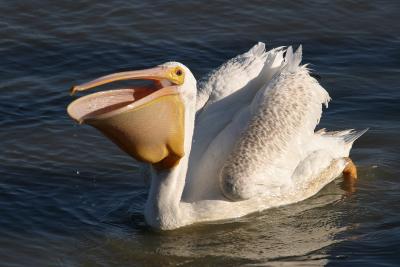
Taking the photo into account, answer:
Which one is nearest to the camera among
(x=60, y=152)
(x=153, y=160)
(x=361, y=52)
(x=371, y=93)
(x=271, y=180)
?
(x=153, y=160)

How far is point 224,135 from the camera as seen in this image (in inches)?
335

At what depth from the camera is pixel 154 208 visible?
8.12 meters

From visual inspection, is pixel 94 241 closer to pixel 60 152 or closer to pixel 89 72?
pixel 60 152

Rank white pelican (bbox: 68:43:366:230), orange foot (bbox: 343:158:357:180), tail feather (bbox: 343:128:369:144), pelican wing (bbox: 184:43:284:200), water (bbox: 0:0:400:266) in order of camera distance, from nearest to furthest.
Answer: white pelican (bbox: 68:43:366:230)
water (bbox: 0:0:400:266)
pelican wing (bbox: 184:43:284:200)
orange foot (bbox: 343:158:357:180)
tail feather (bbox: 343:128:369:144)

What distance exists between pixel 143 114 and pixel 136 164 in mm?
2062

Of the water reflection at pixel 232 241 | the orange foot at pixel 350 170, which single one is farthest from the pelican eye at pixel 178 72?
the orange foot at pixel 350 170

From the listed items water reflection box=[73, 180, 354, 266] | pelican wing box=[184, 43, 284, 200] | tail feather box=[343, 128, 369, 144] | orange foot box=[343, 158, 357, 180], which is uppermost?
pelican wing box=[184, 43, 284, 200]

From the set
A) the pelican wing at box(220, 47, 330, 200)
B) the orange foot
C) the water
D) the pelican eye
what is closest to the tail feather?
the orange foot

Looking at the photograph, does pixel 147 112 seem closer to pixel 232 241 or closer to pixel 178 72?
pixel 178 72

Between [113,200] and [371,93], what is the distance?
10.4 feet

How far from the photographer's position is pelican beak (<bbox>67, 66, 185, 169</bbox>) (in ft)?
23.7

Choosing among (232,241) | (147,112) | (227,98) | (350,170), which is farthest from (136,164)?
(147,112)

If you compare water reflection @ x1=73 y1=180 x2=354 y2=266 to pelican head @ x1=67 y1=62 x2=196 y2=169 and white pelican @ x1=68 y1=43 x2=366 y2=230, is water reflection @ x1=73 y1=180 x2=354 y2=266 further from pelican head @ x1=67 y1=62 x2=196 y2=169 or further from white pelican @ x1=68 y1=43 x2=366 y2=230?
pelican head @ x1=67 y1=62 x2=196 y2=169

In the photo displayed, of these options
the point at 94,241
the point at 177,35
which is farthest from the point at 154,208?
the point at 177,35
